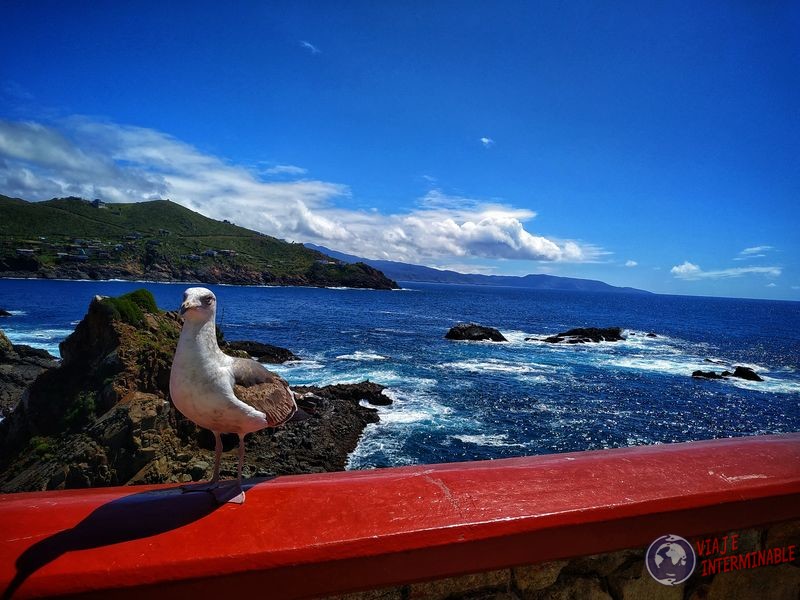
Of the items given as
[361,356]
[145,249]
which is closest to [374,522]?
[361,356]

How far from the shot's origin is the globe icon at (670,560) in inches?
73.5

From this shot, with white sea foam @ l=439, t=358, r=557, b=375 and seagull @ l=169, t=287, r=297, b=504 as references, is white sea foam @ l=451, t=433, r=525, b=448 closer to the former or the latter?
Answer: white sea foam @ l=439, t=358, r=557, b=375

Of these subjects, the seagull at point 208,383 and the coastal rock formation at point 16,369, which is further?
the coastal rock formation at point 16,369

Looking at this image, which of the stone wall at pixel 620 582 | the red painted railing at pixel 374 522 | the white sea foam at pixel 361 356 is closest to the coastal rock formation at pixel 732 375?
the white sea foam at pixel 361 356

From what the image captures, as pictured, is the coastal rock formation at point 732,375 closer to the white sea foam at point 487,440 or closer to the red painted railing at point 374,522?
the white sea foam at point 487,440

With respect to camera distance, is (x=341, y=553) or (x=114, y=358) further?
(x=114, y=358)

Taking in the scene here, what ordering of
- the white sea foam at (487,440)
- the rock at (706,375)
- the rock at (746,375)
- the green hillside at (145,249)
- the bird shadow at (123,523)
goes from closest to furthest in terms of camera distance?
the bird shadow at (123,523) → the white sea foam at (487,440) → the rock at (706,375) → the rock at (746,375) → the green hillside at (145,249)

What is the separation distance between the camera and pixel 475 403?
2330 cm

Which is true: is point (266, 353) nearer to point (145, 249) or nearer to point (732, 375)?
point (732, 375)

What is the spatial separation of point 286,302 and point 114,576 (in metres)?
83.8

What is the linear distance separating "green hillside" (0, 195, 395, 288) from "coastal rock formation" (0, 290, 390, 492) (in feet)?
357

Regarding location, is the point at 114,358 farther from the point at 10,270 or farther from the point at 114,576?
the point at 10,270

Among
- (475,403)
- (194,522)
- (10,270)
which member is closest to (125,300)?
(194,522)

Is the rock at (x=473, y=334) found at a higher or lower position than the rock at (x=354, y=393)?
higher
